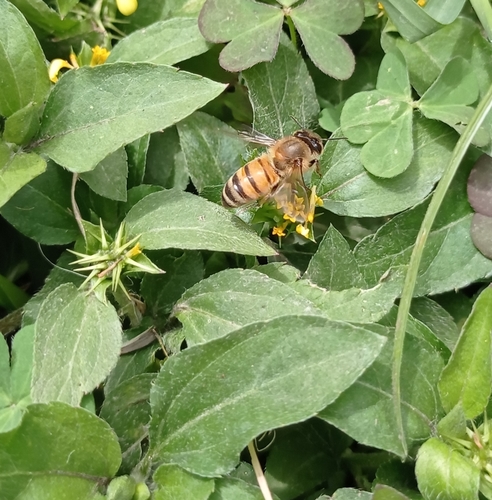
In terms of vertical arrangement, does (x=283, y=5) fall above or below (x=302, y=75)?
above

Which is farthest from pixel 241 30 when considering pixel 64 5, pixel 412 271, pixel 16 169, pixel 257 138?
pixel 412 271

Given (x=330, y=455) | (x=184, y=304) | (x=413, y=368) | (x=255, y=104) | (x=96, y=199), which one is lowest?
(x=330, y=455)

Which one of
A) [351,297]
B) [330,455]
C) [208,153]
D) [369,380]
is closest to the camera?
[369,380]

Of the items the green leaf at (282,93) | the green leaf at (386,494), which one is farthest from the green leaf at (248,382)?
the green leaf at (282,93)

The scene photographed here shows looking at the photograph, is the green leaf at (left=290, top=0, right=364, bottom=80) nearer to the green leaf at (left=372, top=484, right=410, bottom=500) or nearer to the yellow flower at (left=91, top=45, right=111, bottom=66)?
the yellow flower at (left=91, top=45, right=111, bottom=66)

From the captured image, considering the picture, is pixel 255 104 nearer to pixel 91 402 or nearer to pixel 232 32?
pixel 232 32

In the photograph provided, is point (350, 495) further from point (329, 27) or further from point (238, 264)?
point (329, 27)

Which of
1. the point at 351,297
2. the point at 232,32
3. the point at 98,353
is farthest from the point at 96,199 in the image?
the point at 351,297

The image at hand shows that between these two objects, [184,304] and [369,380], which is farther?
[184,304]
